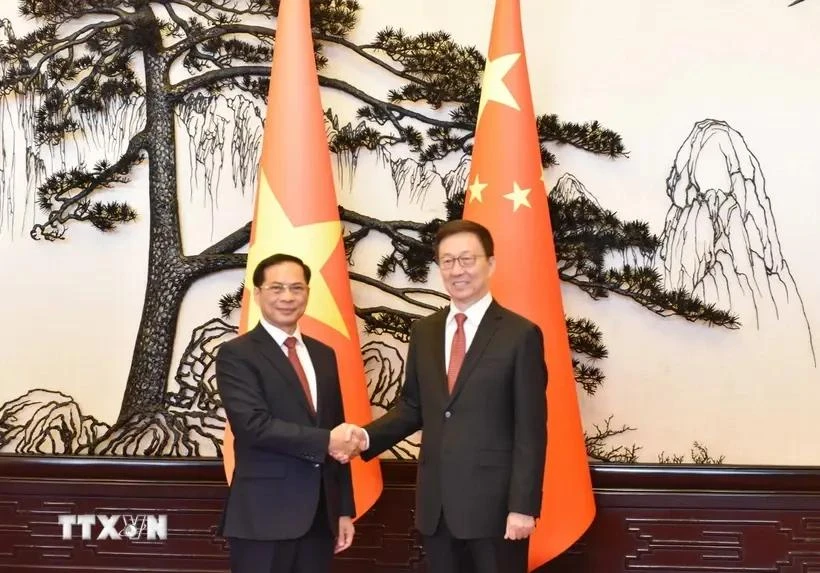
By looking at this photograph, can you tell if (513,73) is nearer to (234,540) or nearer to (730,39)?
(730,39)

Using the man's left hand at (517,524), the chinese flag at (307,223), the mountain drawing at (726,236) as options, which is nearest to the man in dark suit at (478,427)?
the man's left hand at (517,524)

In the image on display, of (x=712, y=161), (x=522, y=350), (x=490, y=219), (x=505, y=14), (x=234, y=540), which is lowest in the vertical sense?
(x=234, y=540)

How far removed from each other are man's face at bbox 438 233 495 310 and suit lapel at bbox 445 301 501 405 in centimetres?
6

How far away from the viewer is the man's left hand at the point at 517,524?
176 centimetres

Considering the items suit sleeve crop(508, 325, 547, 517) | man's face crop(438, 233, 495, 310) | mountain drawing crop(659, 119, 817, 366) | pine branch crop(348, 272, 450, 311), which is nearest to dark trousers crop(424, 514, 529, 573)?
suit sleeve crop(508, 325, 547, 517)

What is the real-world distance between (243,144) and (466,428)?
1.56 metres

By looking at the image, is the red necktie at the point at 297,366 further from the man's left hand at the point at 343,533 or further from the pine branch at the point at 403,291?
the pine branch at the point at 403,291

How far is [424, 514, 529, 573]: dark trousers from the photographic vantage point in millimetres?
1818

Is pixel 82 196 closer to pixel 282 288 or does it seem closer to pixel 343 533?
pixel 282 288

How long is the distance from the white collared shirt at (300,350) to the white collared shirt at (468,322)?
0.31 metres

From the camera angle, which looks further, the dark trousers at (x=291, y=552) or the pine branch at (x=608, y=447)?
the pine branch at (x=608, y=447)

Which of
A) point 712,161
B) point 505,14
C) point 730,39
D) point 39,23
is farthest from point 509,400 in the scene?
point 39,23

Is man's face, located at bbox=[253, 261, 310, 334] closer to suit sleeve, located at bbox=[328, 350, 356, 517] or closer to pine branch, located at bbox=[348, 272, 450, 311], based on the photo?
suit sleeve, located at bbox=[328, 350, 356, 517]

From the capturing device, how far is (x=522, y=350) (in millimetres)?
1845
